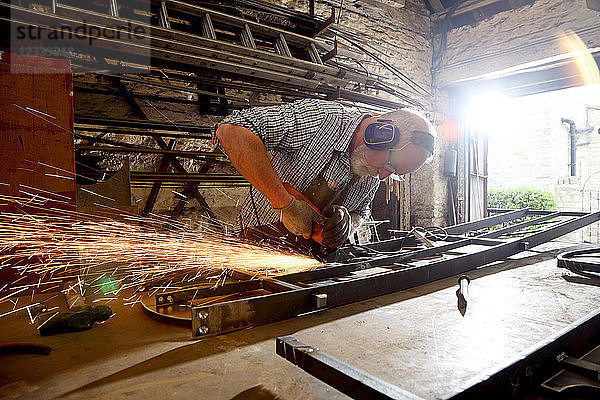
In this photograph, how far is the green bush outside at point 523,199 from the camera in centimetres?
1513

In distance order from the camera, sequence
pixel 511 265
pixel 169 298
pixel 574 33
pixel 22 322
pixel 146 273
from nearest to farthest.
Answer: pixel 22 322 < pixel 169 298 < pixel 146 273 < pixel 511 265 < pixel 574 33

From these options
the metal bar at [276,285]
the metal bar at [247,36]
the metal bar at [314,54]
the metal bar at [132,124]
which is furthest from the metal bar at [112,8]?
the metal bar at [276,285]

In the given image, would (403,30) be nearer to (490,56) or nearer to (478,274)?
(490,56)

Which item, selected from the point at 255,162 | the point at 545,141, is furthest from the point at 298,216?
the point at 545,141

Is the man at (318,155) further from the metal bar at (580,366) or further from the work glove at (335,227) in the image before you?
the metal bar at (580,366)

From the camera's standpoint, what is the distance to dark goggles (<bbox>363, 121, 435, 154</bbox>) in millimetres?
2207

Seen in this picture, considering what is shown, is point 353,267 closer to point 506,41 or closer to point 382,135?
point 382,135

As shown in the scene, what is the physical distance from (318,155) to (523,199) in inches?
628

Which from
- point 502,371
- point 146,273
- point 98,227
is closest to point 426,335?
point 502,371

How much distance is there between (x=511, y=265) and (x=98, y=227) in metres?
2.91

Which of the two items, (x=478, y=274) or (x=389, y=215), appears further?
(x=389, y=215)

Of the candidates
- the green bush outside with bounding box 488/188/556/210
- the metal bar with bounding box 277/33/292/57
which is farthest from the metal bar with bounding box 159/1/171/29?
the green bush outside with bounding box 488/188/556/210

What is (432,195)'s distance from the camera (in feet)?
21.5

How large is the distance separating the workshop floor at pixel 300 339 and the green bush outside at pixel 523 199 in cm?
1546
